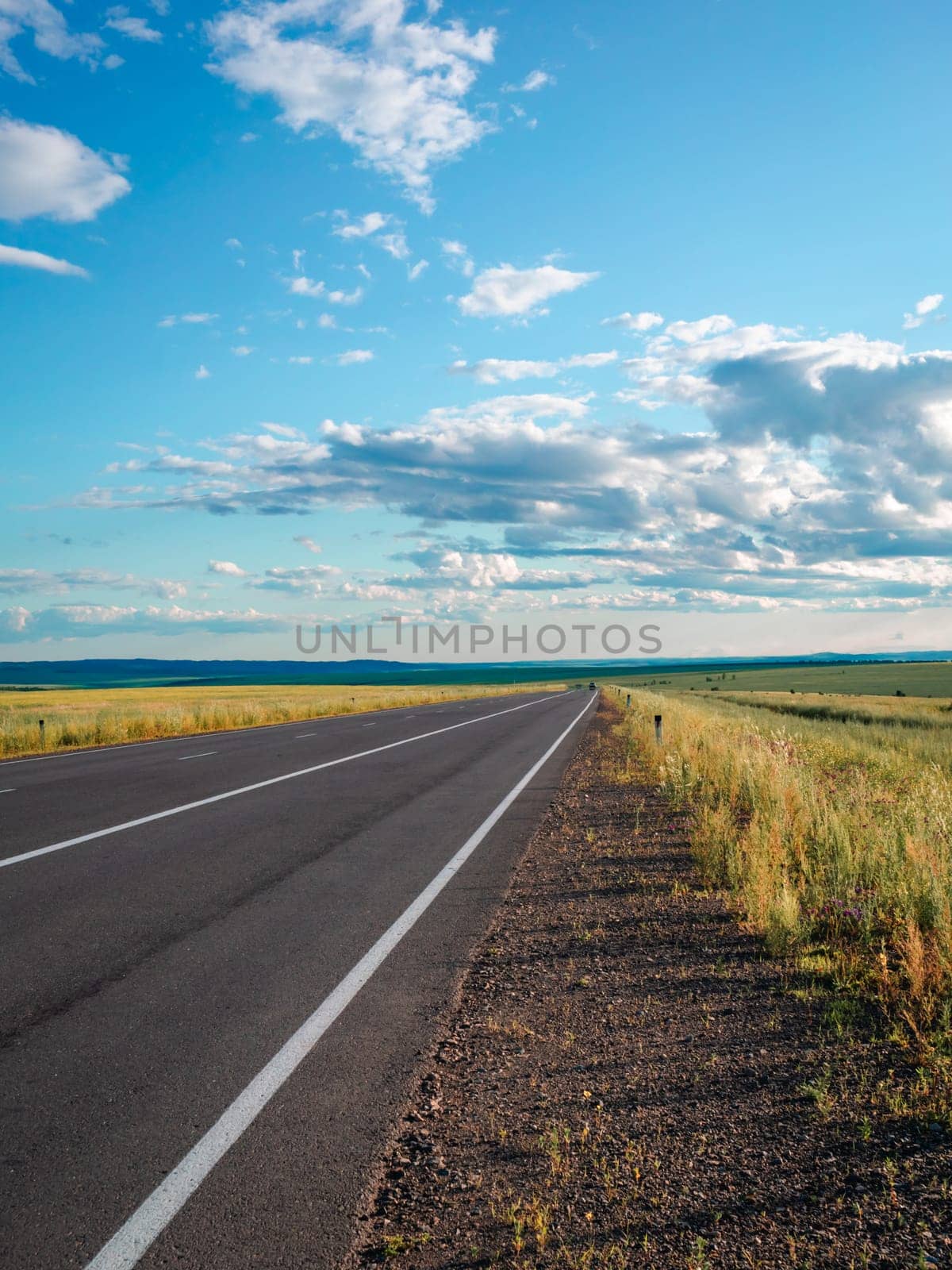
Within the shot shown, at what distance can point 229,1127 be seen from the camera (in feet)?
11.8

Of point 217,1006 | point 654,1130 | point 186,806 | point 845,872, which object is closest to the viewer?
point 654,1130

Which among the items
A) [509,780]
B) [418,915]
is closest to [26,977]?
[418,915]

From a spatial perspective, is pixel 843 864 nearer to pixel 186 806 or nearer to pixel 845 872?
pixel 845 872

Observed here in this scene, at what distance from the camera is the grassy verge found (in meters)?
4.98

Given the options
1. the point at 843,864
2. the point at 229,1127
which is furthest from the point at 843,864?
the point at 229,1127

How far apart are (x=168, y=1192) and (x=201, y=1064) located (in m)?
1.07

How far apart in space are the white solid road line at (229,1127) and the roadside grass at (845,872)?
2445 mm

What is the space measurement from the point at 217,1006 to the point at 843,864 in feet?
16.7

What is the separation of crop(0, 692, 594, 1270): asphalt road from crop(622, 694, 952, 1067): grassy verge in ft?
7.26

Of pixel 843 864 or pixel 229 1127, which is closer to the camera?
pixel 229 1127

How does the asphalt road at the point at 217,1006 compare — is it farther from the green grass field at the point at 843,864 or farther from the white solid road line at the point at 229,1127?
the green grass field at the point at 843,864

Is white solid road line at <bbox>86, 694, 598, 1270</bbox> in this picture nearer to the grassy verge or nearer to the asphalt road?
the asphalt road

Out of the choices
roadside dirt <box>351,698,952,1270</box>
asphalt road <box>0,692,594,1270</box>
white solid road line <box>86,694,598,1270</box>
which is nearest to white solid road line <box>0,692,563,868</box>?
asphalt road <box>0,692,594,1270</box>

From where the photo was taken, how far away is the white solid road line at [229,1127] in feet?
9.52
